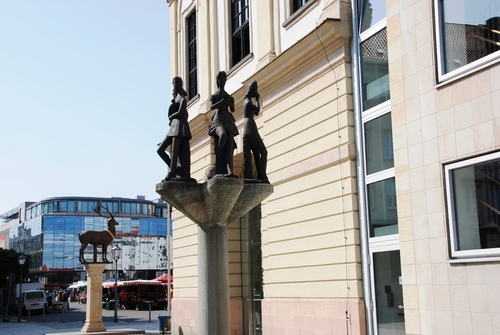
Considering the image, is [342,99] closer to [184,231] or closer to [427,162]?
[427,162]

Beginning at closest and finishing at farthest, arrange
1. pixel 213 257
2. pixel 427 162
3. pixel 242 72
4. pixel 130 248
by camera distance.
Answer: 1. pixel 213 257
2. pixel 427 162
3. pixel 242 72
4. pixel 130 248

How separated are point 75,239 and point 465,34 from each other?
109 metres

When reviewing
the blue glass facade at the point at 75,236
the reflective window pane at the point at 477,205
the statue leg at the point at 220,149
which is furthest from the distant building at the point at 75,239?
the reflective window pane at the point at 477,205

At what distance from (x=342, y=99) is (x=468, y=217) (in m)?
5.56

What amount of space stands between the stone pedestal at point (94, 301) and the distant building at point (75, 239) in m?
83.1

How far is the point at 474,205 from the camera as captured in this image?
10.0m

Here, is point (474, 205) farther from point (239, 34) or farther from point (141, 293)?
point (141, 293)

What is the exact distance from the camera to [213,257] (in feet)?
32.9

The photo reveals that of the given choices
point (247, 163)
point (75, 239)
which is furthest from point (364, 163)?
point (75, 239)

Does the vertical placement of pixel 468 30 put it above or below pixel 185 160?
above

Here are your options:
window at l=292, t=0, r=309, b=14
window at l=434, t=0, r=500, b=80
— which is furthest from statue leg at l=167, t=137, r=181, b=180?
window at l=292, t=0, r=309, b=14

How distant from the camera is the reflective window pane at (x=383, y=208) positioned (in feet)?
44.5

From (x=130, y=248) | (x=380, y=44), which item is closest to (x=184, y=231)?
(x=380, y=44)

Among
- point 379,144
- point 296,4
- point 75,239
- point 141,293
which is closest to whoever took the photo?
point 379,144
